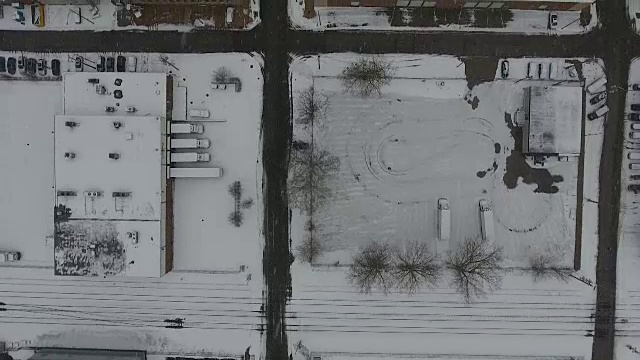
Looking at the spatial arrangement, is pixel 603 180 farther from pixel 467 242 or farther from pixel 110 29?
pixel 110 29

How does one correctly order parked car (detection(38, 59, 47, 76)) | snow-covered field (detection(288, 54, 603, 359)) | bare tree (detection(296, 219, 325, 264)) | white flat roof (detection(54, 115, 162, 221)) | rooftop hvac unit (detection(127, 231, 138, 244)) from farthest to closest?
bare tree (detection(296, 219, 325, 264)), parked car (detection(38, 59, 47, 76)), snow-covered field (detection(288, 54, 603, 359)), rooftop hvac unit (detection(127, 231, 138, 244)), white flat roof (detection(54, 115, 162, 221))

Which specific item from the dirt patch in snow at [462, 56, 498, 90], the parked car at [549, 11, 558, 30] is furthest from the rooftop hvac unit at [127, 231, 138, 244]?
the parked car at [549, 11, 558, 30]

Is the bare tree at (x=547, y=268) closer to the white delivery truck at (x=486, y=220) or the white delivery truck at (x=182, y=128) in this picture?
the white delivery truck at (x=486, y=220)

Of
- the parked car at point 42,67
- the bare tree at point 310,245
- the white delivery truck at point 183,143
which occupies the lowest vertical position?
the bare tree at point 310,245

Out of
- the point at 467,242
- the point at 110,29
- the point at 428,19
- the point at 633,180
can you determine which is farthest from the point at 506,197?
the point at 110,29

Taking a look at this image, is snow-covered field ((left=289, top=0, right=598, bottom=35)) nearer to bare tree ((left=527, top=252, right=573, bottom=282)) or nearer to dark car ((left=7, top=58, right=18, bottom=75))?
→ bare tree ((left=527, top=252, right=573, bottom=282))

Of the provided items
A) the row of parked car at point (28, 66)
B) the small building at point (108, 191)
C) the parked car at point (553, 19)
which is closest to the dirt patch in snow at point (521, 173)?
the parked car at point (553, 19)
